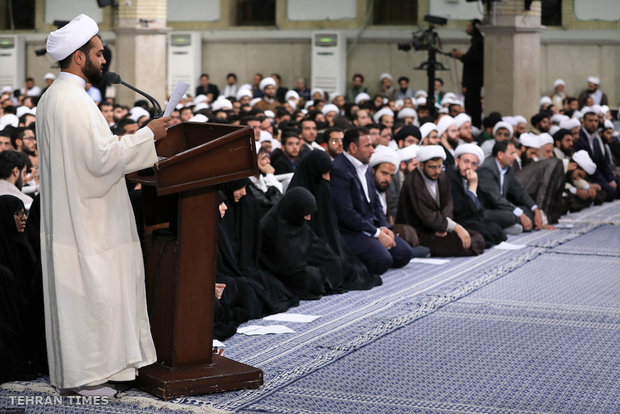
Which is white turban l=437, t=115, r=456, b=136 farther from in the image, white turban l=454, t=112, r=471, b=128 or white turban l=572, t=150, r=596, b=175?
white turban l=572, t=150, r=596, b=175

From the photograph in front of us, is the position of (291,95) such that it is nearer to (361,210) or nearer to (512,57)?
(512,57)

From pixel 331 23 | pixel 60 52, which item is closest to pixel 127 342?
pixel 60 52

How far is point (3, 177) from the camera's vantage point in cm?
615

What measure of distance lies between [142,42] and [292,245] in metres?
8.54

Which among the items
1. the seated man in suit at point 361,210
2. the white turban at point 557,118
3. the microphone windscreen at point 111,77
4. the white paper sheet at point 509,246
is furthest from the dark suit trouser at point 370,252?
the white turban at point 557,118

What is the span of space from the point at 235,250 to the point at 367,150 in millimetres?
1759

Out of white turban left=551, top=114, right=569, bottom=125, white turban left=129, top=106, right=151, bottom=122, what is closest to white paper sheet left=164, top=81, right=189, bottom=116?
white turban left=129, top=106, right=151, bottom=122

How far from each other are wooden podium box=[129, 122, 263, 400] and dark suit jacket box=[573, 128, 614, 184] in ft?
29.7

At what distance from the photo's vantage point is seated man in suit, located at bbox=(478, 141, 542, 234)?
9750 millimetres

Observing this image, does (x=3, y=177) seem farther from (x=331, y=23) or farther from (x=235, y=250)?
(x=331, y=23)

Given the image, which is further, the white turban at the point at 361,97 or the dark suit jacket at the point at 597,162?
the white turban at the point at 361,97

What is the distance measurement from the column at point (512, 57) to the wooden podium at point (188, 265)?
9.80 metres

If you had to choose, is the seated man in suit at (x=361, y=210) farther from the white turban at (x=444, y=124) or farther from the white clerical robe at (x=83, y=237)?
the white clerical robe at (x=83, y=237)

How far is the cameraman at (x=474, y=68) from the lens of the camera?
14.7 metres
